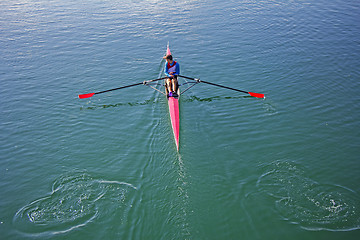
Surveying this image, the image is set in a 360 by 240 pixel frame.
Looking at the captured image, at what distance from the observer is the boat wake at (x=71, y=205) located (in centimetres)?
686

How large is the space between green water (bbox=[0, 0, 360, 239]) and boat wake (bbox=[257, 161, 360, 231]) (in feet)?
0.10

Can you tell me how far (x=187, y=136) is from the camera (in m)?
9.61

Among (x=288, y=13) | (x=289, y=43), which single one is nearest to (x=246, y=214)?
(x=289, y=43)

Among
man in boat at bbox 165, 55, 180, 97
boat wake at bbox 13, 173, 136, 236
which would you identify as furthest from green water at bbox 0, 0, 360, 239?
man in boat at bbox 165, 55, 180, 97

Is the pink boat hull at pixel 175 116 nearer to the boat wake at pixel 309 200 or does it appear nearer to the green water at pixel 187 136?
the green water at pixel 187 136

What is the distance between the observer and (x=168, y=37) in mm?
18188

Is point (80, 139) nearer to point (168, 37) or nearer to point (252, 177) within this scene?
point (252, 177)

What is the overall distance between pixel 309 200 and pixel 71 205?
6.41 meters

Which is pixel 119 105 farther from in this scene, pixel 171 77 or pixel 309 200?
pixel 309 200

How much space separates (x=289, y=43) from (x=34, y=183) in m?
15.4

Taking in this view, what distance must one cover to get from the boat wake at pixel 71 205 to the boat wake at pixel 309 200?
4.07m

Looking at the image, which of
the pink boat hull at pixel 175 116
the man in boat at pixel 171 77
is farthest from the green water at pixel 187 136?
the man in boat at pixel 171 77

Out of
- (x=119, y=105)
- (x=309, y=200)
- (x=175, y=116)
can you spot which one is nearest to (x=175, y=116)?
(x=175, y=116)

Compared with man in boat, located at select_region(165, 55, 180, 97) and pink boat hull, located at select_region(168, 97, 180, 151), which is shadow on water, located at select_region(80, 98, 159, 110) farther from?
pink boat hull, located at select_region(168, 97, 180, 151)
